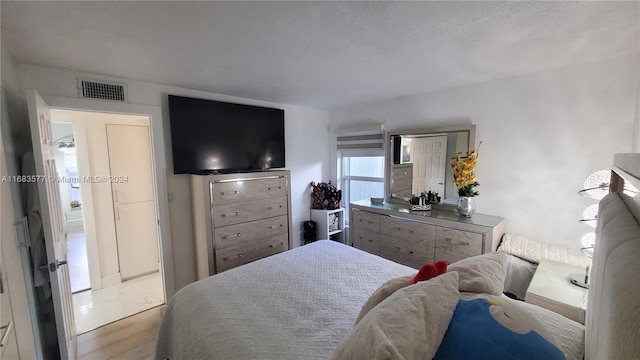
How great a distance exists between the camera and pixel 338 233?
13.5 ft

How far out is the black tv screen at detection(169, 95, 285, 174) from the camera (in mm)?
2766

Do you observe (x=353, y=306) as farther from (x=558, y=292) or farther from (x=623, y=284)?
(x=558, y=292)

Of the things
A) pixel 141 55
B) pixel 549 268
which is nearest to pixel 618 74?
pixel 549 268

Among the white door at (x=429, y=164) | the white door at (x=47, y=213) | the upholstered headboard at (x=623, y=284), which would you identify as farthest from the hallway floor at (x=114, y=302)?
the upholstered headboard at (x=623, y=284)

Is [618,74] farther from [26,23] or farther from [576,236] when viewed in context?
[26,23]

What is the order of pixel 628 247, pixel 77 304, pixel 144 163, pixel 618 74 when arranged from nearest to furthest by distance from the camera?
pixel 628 247 → pixel 618 74 → pixel 77 304 → pixel 144 163

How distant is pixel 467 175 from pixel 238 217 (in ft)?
8.44

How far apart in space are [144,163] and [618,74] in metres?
5.05

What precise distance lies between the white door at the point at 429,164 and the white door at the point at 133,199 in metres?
3.41

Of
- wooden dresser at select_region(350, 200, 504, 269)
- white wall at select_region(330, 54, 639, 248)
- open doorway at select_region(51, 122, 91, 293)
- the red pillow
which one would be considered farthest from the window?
open doorway at select_region(51, 122, 91, 293)

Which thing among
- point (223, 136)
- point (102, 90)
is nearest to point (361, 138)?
point (223, 136)

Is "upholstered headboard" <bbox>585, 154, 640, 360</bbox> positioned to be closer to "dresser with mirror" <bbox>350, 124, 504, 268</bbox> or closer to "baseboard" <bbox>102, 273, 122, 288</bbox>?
"dresser with mirror" <bbox>350, 124, 504, 268</bbox>

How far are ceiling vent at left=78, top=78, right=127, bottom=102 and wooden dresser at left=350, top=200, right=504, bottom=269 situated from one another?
2857 millimetres

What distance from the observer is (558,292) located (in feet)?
5.91
